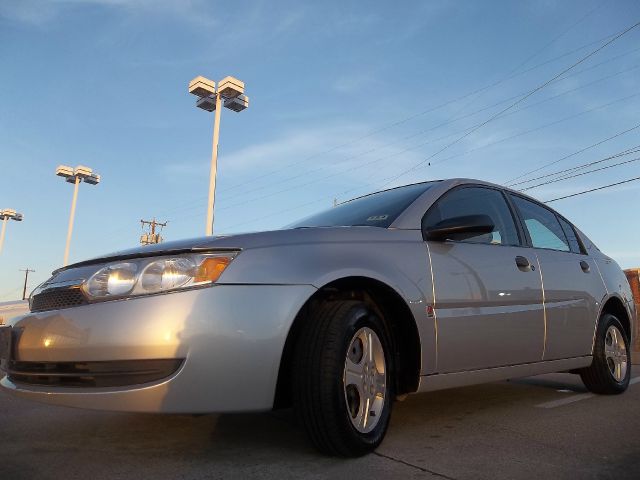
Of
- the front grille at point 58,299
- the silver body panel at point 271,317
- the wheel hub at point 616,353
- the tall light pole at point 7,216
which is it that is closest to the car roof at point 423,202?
the silver body panel at point 271,317

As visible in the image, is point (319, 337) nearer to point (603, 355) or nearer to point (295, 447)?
point (295, 447)

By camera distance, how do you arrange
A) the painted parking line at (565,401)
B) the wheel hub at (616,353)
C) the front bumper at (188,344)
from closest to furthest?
1. the front bumper at (188,344)
2. the painted parking line at (565,401)
3. the wheel hub at (616,353)

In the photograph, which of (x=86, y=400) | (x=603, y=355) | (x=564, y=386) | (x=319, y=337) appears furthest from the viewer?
(x=564, y=386)

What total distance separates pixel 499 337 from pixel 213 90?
1484cm

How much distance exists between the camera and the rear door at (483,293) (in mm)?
2766

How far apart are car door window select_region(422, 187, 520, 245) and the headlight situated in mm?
1315

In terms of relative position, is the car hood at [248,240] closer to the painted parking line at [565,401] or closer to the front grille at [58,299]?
the front grille at [58,299]

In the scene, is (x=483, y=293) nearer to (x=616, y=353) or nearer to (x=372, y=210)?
(x=372, y=210)

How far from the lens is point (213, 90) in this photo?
16141mm

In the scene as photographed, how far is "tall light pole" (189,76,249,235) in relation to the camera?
52.1ft

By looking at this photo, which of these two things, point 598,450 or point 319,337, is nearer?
point 319,337

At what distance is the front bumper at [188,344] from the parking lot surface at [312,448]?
0.94 ft

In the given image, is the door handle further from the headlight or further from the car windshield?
the headlight

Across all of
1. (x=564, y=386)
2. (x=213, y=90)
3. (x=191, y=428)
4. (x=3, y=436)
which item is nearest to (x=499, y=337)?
(x=191, y=428)
